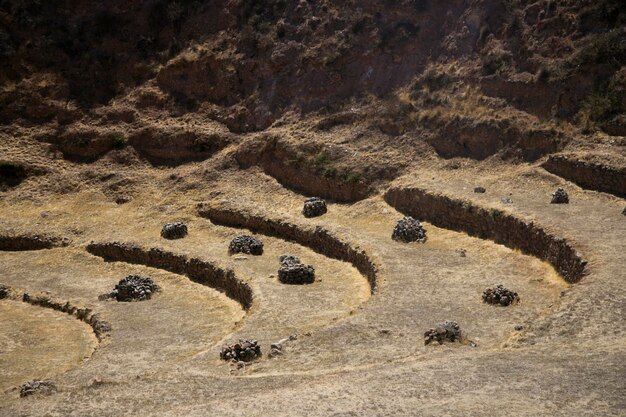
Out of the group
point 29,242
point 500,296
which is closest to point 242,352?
point 500,296

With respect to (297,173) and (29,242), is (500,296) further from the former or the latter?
(29,242)

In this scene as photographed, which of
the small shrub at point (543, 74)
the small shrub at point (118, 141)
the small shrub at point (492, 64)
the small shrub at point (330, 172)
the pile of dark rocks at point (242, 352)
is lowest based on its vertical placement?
the pile of dark rocks at point (242, 352)

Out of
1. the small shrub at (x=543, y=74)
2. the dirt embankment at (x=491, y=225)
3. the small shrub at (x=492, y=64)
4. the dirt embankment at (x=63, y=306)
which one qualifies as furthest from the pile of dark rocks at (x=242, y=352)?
the small shrub at (x=492, y=64)

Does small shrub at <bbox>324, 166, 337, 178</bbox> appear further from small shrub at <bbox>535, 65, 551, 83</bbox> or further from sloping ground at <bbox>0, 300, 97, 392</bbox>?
sloping ground at <bbox>0, 300, 97, 392</bbox>

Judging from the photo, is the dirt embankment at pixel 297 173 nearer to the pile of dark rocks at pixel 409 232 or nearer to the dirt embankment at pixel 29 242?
the pile of dark rocks at pixel 409 232

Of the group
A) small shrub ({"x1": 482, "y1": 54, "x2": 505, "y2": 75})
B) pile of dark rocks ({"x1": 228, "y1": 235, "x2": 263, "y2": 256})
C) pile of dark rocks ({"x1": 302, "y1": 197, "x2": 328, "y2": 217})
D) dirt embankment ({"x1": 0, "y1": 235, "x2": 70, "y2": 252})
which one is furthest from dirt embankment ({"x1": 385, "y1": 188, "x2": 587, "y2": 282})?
dirt embankment ({"x1": 0, "y1": 235, "x2": 70, "y2": 252})

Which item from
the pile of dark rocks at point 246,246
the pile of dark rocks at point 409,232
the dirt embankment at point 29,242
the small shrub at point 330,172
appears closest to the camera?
the pile of dark rocks at point 409,232

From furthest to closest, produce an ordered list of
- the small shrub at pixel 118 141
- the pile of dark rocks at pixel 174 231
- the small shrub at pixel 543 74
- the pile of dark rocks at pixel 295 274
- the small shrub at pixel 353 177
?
the small shrub at pixel 118 141 < the small shrub at pixel 353 177 < the small shrub at pixel 543 74 < the pile of dark rocks at pixel 174 231 < the pile of dark rocks at pixel 295 274
